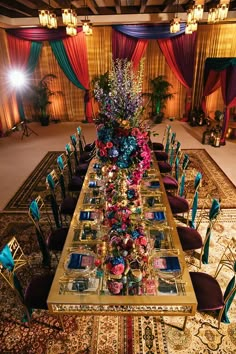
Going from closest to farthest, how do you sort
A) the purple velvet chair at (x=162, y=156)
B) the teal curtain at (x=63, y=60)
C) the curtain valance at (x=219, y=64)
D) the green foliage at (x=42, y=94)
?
1. the purple velvet chair at (x=162, y=156)
2. the curtain valance at (x=219, y=64)
3. the teal curtain at (x=63, y=60)
4. the green foliage at (x=42, y=94)

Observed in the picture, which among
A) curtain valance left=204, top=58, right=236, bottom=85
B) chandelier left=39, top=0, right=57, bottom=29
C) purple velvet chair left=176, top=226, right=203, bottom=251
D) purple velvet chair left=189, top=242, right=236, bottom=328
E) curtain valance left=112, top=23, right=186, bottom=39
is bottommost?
purple velvet chair left=189, top=242, right=236, bottom=328

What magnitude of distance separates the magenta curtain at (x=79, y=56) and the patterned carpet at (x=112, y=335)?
7.48m

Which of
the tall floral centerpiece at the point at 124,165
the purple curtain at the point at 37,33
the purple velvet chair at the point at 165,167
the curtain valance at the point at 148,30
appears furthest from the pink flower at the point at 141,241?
the purple curtain at the point at 37,33

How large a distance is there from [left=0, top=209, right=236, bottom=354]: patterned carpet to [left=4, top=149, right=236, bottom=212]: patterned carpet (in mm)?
2051

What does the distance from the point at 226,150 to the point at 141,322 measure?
5.03 m

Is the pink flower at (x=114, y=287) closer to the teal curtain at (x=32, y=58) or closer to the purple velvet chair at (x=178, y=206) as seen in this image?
the purple velvet chair at (x=178, y=206)

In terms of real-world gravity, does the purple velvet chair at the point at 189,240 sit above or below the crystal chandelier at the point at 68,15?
below

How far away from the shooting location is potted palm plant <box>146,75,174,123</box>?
328 inches

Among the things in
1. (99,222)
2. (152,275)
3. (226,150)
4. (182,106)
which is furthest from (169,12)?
(152,275)

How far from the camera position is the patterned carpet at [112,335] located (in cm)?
225

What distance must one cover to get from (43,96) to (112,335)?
778cm

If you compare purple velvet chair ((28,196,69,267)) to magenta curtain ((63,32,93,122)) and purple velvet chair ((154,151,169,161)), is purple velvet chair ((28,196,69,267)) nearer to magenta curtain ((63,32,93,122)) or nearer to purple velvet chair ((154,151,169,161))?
purple velvet chair ((154,151,169,161))

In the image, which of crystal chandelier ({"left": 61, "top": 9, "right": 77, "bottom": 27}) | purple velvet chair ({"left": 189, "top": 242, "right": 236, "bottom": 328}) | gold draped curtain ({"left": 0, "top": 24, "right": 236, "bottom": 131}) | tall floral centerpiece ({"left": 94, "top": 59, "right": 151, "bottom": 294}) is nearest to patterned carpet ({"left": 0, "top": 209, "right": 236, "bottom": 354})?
purple velvet chair ({"left": 189, "top": 242, "right": 236, "bottom": 328})

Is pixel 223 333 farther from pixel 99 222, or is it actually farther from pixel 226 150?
pixel 226 150
